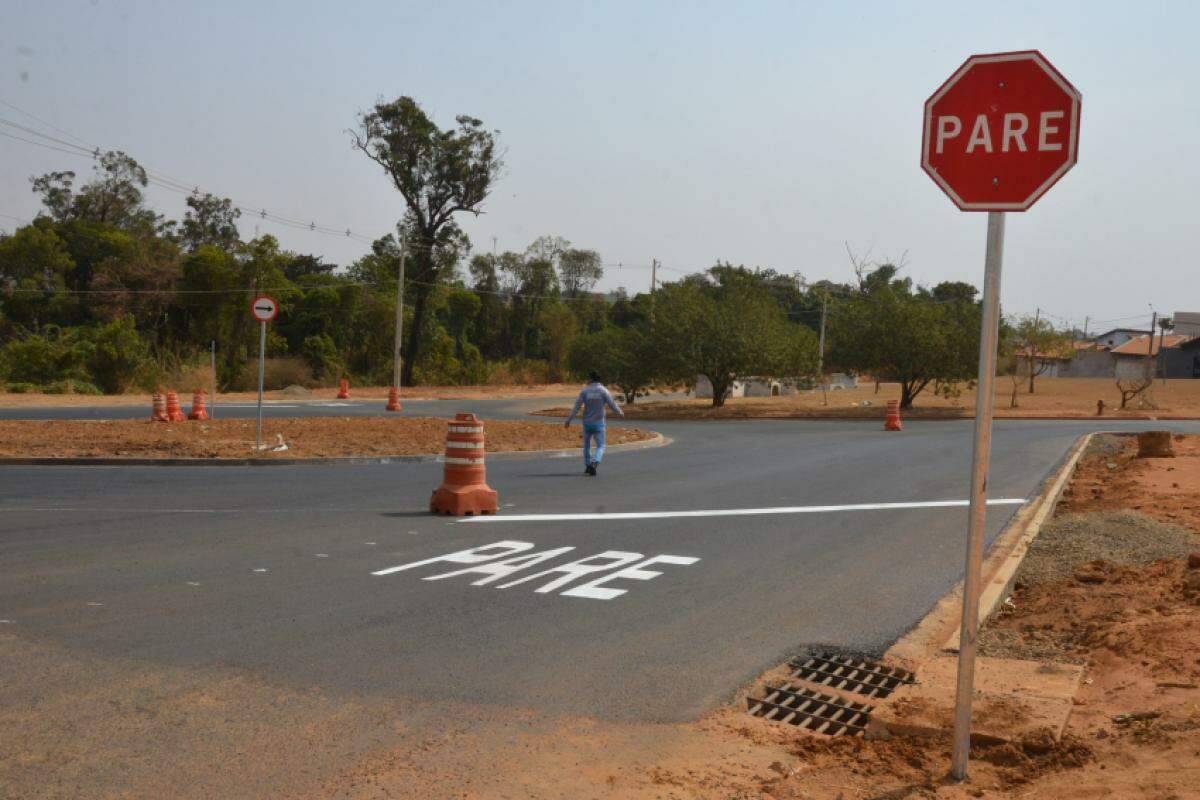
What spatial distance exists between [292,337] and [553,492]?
48.5 meters

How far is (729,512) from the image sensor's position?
12.7 m

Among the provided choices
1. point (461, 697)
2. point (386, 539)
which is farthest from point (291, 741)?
point (386, 539)

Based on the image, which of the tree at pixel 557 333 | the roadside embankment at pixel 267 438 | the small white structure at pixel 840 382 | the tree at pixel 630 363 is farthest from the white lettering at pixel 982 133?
the small white structure at pixel 840 382

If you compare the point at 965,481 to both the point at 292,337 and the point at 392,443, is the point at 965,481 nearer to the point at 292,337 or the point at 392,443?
the point at 392,443

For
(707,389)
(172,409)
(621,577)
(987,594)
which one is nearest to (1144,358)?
(707,389)

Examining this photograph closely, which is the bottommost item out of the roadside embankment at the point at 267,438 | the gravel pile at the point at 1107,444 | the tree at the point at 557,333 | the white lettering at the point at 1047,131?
the roadside embankment at the point at 267,438

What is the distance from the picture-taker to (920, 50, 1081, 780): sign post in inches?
163

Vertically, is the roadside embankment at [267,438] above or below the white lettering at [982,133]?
below

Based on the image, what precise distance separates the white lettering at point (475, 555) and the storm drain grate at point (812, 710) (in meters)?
3.92

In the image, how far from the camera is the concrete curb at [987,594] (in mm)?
6730

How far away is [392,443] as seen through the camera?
2142cm

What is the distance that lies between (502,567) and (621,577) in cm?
102

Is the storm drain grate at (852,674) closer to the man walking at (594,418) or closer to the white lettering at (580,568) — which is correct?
the white lettering at (580,568)

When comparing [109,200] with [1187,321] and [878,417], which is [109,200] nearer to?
[878,417]
